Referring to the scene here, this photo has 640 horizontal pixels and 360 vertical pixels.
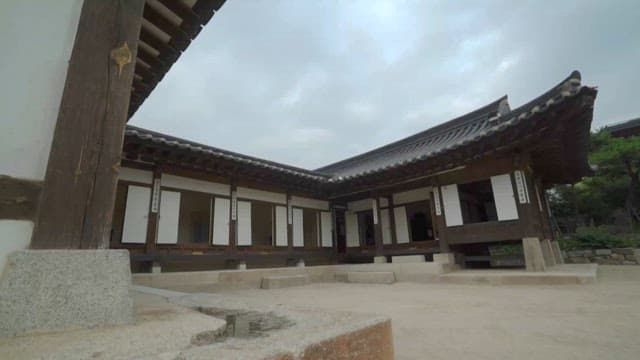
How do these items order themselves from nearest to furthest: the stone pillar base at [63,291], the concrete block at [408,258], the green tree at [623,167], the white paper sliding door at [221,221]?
1. the stone pillar base at [63,291]
2. the white paper sliding door at [221,221]
3. the concrete block at [408,258]
4. the green tree at [623,167]

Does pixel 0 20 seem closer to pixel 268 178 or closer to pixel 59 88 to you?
pixel 59 88

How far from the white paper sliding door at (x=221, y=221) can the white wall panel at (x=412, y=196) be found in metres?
5.58

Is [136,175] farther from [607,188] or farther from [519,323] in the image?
[607,188]

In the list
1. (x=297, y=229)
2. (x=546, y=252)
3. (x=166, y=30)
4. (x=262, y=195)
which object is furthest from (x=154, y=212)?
(x=546, y=252)

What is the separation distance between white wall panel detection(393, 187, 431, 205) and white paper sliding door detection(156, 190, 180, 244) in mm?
6836

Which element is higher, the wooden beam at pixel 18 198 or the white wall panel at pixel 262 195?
the white wall panel at pixel 262 195

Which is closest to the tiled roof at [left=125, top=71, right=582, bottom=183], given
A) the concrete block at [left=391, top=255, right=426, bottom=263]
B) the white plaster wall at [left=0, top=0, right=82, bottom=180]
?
the concrete block at [left=391, top=255, right=426, bottom=263]

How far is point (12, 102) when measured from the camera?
1.57m

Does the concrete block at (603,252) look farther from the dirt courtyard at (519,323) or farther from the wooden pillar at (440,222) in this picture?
the dirt courtyard at (519,323)

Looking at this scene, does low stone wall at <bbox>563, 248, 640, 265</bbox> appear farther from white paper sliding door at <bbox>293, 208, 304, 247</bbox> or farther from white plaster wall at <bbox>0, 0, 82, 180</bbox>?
white plaster wall at <bbox>0, 0, 82, 180</bbox>

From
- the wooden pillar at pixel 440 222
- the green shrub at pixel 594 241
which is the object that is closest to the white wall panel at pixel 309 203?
the wooden pillar at pixel 440 222

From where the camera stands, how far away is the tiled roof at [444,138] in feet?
23.2

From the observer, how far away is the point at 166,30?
9.68 feet

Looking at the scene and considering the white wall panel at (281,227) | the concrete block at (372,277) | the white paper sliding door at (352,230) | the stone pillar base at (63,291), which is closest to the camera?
the stone pillar base at (63,291)
